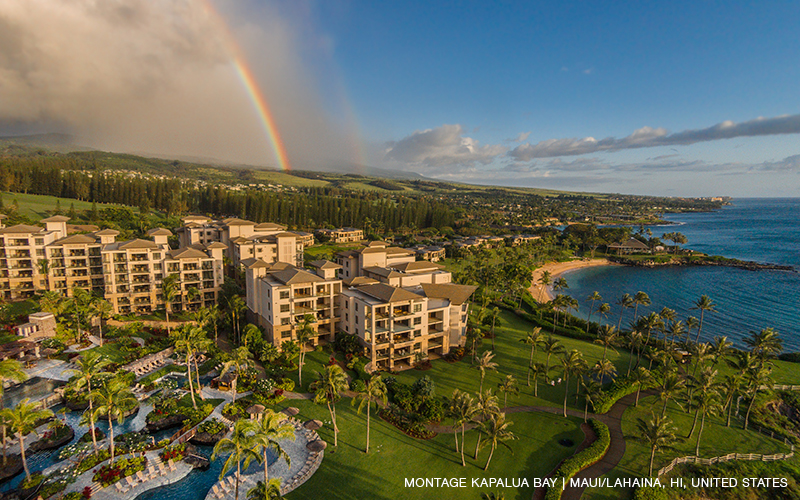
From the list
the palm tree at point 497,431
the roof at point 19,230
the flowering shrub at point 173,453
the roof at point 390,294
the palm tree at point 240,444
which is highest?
the roof at point 19,230

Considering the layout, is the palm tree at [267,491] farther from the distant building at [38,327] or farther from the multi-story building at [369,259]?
the multi-story building at [369,259]

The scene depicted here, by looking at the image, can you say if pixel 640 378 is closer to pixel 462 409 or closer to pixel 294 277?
pixel 462 409

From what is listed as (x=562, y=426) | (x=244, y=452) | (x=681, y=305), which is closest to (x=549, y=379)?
(x=562, y=426)

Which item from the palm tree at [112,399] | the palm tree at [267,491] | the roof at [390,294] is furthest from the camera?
the roof at [390,294]

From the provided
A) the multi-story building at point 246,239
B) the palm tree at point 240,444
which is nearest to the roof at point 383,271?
the multi-story building at point 246,239

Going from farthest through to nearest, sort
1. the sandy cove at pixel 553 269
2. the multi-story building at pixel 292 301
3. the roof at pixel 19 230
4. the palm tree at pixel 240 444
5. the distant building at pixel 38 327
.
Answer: the sandy cove at pixel 553 269
the roof at pixel 19 230
the multi-story building at pixel 292 301
the distant building at pixel 38 327
the palm tree at pixel 240 444

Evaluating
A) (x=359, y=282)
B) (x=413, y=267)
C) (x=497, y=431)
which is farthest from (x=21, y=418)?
(x=413, y=267)

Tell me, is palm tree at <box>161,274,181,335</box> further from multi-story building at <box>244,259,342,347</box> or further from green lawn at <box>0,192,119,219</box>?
green lawn at <box>0,192,119,219</box>
